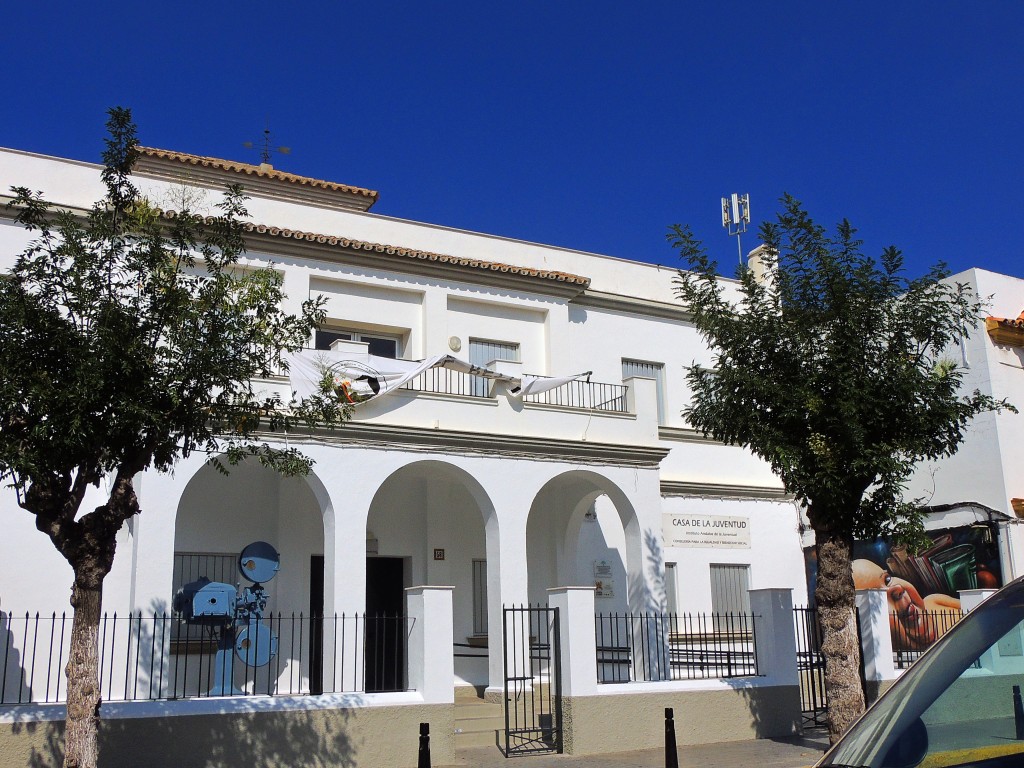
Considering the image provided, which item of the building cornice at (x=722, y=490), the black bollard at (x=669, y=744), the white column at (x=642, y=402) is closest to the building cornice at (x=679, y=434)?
the building cornice at (x=722, y=490)

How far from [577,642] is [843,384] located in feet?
Result: 16.1

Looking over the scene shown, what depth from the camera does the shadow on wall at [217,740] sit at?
34.0 ft

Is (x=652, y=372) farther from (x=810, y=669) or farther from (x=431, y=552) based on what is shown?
(x=810, y=669)

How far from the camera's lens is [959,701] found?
3430mm

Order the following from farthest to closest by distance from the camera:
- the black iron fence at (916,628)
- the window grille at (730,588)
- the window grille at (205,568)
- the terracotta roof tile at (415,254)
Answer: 1. the window grille at (730,588)
2. the black iron fence at (916,628)
3. the terracotta roof tile at (415,254)
4. the window grille at (205,568)

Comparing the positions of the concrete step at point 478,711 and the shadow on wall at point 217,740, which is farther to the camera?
the concrete step at point 478,711

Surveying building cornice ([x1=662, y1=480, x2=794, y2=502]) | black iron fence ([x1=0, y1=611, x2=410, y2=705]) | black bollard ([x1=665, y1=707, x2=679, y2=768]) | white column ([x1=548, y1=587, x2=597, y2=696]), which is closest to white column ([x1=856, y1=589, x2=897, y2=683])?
building cornice ([x1=662, y1=480, x2=794, y2=502])

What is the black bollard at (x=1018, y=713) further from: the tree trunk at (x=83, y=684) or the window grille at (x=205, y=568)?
the window grille at (x=205, y=568)

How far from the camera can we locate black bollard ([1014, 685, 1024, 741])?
10.9 ft

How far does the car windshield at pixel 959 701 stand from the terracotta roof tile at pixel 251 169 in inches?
751

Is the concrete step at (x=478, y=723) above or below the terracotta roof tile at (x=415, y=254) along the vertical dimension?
below

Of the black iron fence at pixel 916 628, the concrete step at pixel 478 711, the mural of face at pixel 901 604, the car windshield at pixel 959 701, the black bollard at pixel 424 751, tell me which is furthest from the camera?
the mural of face at pixel 901 604

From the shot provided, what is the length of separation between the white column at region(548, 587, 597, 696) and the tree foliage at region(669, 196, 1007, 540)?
124 inches

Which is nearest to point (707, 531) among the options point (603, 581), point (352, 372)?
point (603, 581)
